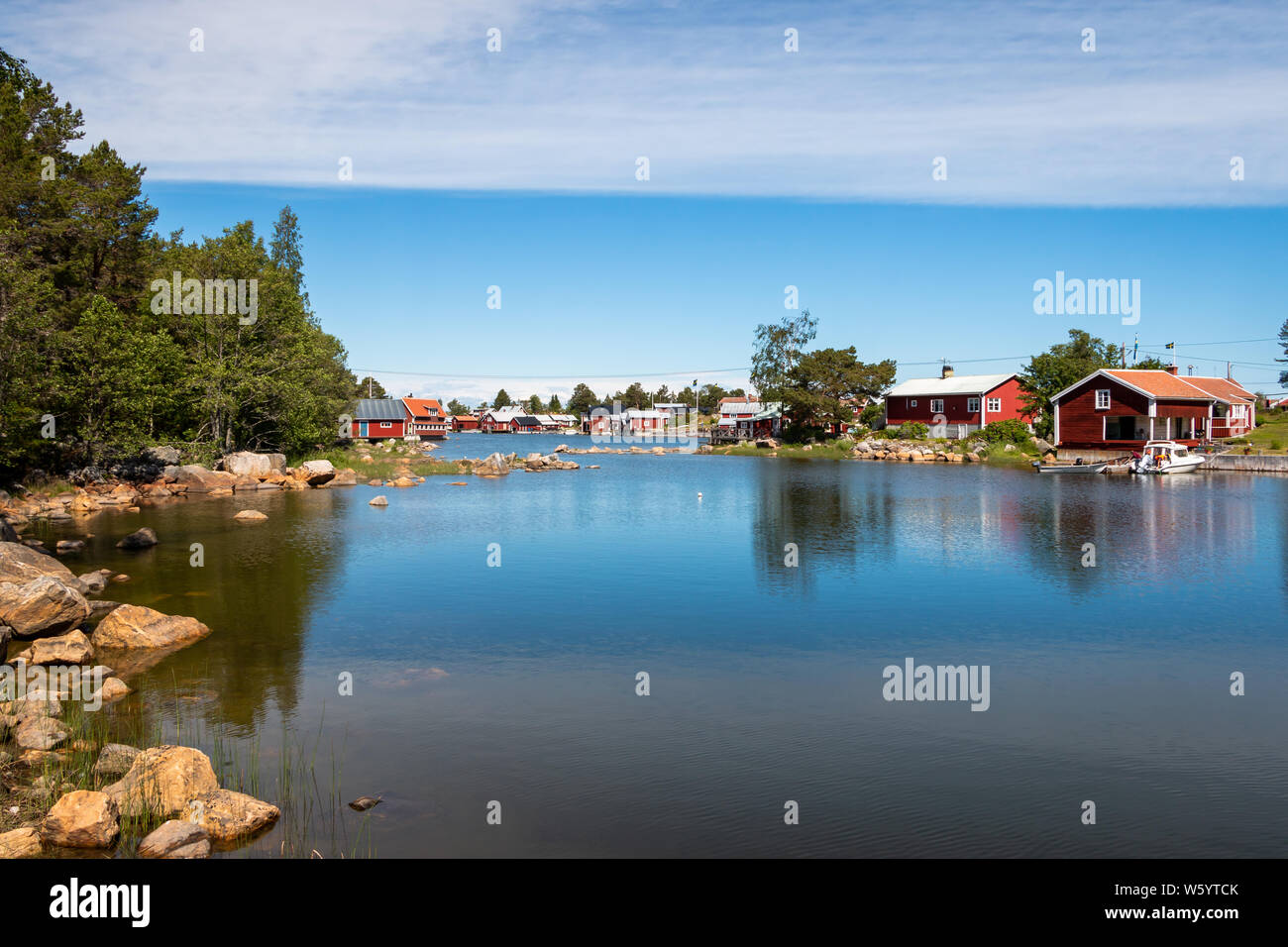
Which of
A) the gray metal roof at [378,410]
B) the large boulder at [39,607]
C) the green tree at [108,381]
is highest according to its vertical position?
the gray metal roof at [378,410]

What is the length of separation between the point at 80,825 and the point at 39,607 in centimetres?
992

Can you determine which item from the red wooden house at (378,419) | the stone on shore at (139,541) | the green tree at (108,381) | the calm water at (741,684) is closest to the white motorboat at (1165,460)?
the calm water at (741,684)

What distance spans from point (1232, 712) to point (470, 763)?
1225 centimetres

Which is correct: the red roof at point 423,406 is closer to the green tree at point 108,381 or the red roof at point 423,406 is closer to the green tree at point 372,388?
the green tree at point 372,388

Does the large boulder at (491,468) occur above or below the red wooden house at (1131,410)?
below

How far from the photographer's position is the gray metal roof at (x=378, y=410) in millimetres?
122000

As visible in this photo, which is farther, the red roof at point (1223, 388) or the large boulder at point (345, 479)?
the red roof at point (1223, 388)

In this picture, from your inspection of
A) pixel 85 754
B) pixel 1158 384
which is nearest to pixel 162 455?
pixel 85 754

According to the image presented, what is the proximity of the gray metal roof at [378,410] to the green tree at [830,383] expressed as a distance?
189 ft

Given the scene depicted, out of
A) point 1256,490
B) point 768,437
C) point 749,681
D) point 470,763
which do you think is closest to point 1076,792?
point 749,681

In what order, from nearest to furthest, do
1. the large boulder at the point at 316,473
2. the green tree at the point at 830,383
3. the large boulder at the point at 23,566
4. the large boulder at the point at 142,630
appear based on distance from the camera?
the large boulder at the point at 142,630 → the large boulder at the point at 23,566 → the large boulder at the point at 316,473 → the green tree at the point at 830,383

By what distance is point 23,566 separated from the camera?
19.2 metres

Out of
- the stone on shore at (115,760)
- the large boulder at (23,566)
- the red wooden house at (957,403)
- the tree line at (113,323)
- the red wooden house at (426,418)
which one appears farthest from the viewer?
the red wooden house at (426,418)

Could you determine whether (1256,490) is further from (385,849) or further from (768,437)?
(768,437)
